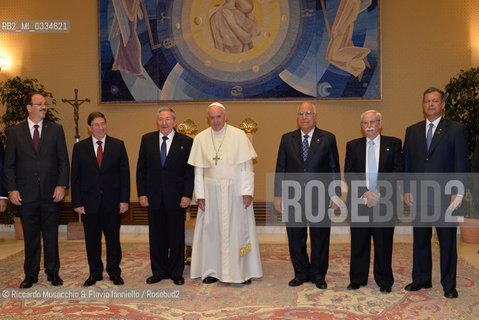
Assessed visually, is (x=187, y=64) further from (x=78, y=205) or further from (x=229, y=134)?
(x=78, y=205)

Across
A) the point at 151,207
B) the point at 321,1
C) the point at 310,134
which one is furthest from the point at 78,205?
the point at 321,1

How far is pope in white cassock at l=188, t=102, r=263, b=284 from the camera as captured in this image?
4.17 metres

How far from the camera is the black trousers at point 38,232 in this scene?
4109 mm

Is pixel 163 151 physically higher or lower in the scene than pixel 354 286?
higher

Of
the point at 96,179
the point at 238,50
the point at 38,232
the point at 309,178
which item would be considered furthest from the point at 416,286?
the point at 238,50

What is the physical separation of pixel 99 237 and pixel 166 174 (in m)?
0.94

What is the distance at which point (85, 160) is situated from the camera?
4.15 meters

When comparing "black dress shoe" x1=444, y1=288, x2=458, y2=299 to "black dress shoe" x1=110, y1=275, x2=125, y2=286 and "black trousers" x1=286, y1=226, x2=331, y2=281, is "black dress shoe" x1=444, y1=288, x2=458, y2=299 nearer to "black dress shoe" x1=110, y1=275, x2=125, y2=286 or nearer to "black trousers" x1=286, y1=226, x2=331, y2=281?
"black trousers" x1=286, y1=226, x2=331, y2=281

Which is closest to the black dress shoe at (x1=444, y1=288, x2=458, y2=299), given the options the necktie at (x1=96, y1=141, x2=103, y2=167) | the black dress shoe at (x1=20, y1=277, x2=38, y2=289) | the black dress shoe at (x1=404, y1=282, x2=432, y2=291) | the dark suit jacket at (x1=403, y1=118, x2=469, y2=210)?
the black dress shoe at (x1=404, y1=282, x2=432, y2=291)

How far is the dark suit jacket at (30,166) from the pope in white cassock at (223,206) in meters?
1.37

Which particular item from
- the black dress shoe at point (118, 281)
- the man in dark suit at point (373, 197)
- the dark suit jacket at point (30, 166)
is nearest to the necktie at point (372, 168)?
the man in dark suit at point (373, 197)

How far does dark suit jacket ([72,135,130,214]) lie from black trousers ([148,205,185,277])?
378 mm

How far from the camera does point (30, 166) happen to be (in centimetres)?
407

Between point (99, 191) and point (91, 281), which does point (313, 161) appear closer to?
point (99, 191)
